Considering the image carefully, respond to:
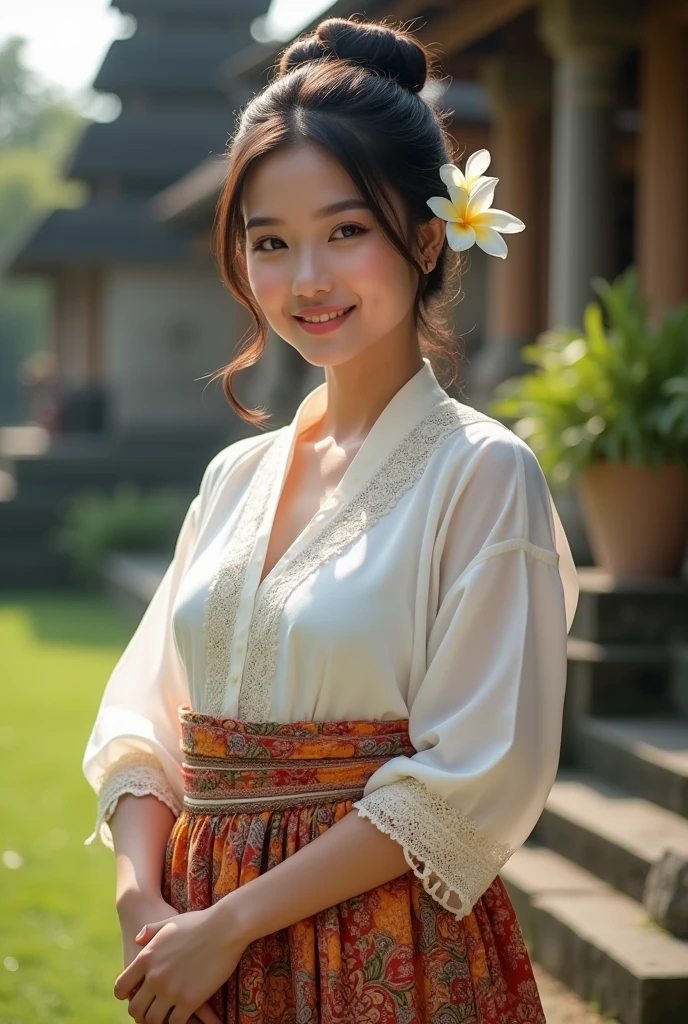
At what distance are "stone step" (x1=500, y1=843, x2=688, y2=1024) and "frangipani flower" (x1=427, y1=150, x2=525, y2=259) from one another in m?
2.01

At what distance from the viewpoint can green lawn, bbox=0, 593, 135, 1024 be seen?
12.7ft

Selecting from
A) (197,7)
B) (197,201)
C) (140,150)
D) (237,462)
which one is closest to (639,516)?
(237,462)

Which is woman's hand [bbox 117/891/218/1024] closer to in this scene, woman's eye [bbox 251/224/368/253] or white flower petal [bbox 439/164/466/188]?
woman's eye [bbox 251/224/368/253]

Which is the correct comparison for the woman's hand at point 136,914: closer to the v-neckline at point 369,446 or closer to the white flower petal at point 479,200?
the v-neckline at point 369,446

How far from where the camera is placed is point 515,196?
936cm

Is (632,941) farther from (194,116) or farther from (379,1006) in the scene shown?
(194,116)

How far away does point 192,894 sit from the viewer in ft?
6.30

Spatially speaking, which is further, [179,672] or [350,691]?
[179,672]

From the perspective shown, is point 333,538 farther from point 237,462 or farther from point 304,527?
point 237,462

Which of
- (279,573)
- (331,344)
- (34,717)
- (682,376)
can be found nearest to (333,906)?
(279,573)

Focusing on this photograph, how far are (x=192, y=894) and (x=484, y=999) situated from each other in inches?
16.8

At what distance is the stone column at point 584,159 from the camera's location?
6.94m

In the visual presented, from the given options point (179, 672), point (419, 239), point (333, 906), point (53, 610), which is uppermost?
point (419, 239)

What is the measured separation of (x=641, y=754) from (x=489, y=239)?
276 cm
